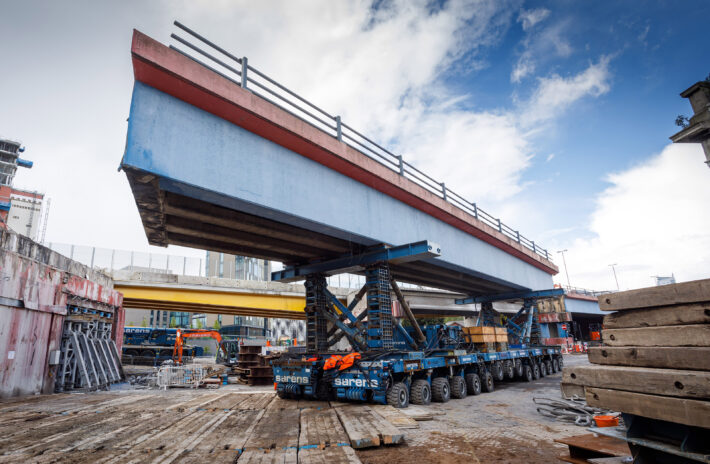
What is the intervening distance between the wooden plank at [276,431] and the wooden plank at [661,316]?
4.68m

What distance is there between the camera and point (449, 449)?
6.25 meters

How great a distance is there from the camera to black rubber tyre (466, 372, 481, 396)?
13.7 m

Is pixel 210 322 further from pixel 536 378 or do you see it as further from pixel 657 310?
pixel 657 310

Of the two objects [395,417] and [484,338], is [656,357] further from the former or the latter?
[484,338]

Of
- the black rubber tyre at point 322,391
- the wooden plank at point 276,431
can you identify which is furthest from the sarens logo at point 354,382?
the wooden plank at point 276,431

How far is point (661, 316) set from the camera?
3.59 metres

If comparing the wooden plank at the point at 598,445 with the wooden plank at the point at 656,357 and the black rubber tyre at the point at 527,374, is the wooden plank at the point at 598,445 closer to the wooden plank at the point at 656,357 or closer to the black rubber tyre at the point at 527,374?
the wooden plank at the point at 656,357

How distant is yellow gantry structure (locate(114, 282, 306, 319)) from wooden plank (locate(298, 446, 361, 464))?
22.3 metres

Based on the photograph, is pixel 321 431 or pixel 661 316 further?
pixel 321 431

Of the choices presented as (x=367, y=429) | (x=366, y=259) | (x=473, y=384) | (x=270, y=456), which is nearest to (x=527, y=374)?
(x=473, y=384)

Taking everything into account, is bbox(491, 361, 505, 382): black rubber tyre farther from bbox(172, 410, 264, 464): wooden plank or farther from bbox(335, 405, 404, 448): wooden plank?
bbox(172, 410, 264, 464): wooden plank

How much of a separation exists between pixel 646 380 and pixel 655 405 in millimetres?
200

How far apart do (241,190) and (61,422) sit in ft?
20.0

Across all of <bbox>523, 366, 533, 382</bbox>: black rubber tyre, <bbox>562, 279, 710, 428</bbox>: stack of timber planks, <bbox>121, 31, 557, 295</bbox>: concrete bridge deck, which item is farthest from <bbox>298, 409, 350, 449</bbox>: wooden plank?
<bbox>523, 366, 533, 382</bbox>: black rubber tyre
